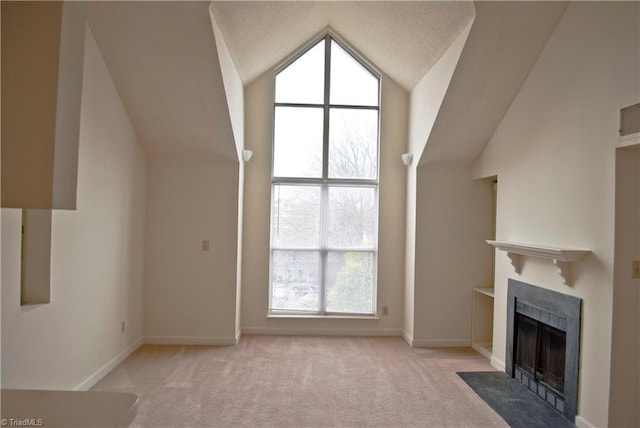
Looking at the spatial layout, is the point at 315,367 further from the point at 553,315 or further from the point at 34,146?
the point at 34,146

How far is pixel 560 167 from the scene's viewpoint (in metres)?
3.54

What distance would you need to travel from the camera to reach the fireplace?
10.8 feet

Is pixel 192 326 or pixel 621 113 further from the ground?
pixel 621 113

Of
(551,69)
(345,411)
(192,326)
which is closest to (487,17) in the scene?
(551,69)

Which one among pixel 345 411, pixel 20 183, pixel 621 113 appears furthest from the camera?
pixel 345 411

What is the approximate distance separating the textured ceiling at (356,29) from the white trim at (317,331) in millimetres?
2929

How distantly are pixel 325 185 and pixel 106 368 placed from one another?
302 cm

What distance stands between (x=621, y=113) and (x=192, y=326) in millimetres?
4403

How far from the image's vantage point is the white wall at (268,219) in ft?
18.3

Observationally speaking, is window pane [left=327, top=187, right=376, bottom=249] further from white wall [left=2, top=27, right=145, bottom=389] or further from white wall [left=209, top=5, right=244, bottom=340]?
white wall [left=2, top=27, right=145, bottom=389]

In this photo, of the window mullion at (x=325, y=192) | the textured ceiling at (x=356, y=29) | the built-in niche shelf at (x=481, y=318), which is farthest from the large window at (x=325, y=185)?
the built-in niche shelf at (x=481, y=318)

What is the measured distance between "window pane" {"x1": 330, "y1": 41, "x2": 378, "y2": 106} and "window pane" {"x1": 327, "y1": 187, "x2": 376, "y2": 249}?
42.7 inches

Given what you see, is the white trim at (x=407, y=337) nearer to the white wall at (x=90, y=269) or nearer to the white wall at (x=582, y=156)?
the white wall at (x=582, y=156)

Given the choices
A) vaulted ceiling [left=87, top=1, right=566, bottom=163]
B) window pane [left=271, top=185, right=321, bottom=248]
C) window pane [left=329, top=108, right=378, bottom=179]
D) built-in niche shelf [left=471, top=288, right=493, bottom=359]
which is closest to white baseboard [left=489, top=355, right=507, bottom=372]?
built-in niche shelf [left=471, top=288, right=493, bottom=359]
